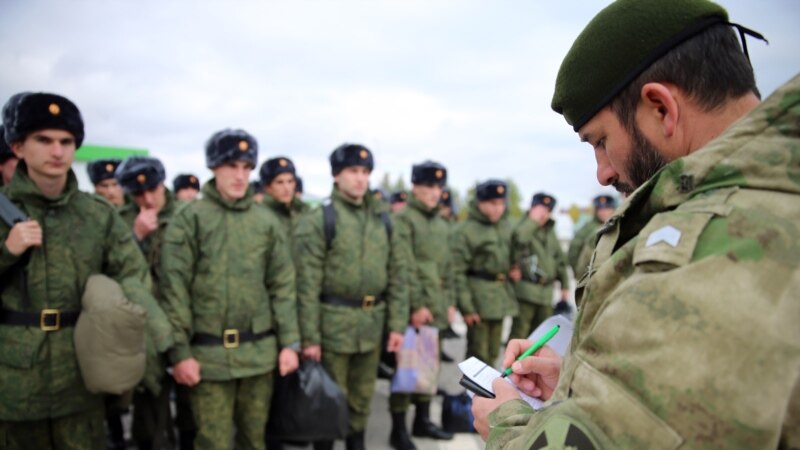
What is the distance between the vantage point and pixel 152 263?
4.00 m

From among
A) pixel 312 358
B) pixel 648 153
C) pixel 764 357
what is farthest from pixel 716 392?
pixel 312 358

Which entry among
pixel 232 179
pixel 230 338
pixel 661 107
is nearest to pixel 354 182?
pixel 232 179

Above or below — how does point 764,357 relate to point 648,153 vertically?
below

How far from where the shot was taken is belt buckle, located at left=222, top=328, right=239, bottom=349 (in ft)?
10.4

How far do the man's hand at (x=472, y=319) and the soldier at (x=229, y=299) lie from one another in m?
2.63

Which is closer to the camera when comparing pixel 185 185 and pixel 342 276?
pixel 342 276

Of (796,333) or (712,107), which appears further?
(712,107)

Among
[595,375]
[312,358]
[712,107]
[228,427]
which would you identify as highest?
[712,107]

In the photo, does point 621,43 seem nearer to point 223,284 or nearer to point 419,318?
point 223,284

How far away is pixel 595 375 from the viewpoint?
0.83 metres

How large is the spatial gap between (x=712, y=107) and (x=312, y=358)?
3164mm

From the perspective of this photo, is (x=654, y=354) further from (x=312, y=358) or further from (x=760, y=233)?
(x=312, y=358)

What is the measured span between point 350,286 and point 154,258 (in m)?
1.66

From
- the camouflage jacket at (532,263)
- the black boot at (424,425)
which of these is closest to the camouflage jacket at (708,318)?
the black boot at (424,425)
